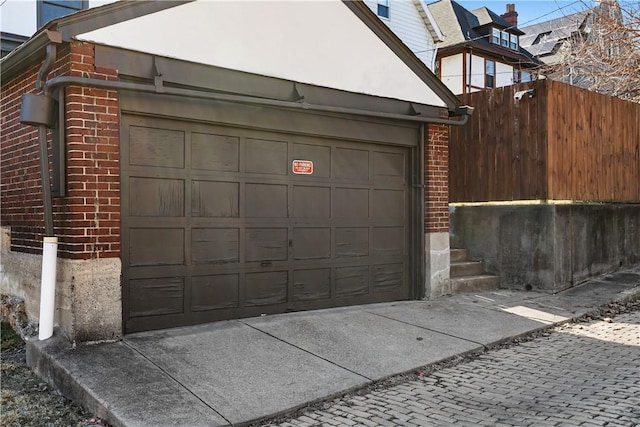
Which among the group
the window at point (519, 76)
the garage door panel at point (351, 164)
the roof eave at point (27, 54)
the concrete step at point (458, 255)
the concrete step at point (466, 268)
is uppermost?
the window at point (519, 76)

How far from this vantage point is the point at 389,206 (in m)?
7.77

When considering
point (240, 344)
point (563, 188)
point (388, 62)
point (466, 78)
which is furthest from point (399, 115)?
point (466, 78)

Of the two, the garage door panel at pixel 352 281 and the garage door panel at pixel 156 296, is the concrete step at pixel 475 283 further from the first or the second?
the garage door panel at pixel 156 296

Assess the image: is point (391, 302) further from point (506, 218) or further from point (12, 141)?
point (12, 141)

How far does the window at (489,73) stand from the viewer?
26.8 m

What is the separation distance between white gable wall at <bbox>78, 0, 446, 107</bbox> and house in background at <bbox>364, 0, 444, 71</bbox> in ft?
39.2

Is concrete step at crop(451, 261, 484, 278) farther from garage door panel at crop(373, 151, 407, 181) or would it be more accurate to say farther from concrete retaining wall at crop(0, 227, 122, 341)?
concrete retaining wall at crop(0, 227, 122, 341)

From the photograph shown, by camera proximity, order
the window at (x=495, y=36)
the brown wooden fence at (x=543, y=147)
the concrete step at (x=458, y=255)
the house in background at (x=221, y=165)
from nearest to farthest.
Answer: the house in background at (x=221, y=165), the brown wooden fence at (x=543, y=147), the concrete step at (x=458, y=255), the window at (x=495, y=36)

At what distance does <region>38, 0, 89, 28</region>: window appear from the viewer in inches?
386

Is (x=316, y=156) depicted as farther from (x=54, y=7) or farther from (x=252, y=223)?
(x=54, y=7)

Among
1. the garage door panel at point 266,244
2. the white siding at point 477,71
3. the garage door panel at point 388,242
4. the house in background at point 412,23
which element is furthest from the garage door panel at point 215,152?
the white siding at point 477,71

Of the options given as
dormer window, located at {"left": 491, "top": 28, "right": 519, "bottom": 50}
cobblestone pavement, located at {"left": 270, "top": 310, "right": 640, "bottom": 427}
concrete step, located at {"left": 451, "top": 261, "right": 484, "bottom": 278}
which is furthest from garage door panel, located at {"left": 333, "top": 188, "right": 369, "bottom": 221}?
dormer window, located at {"left": 491, "top": 28, "right": 519, "bottom": 50}

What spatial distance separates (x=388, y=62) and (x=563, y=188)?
11.9 feet

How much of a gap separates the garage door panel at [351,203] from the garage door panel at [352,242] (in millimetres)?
177
